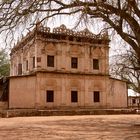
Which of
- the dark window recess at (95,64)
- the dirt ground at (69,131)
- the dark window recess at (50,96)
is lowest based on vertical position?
the dirt ground at (69,131)

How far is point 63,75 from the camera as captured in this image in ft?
116

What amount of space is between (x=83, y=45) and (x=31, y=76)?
712 cm

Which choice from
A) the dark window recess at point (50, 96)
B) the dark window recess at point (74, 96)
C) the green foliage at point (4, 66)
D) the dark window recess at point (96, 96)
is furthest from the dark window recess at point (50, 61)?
the green foliage at point (4, 66)

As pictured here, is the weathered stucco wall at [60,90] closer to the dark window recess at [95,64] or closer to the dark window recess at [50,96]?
the dark window recess at [50,96]

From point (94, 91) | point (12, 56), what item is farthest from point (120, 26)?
point (12, 56)

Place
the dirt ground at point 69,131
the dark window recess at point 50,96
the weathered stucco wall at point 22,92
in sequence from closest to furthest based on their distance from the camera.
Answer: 1. the dirt ground at point 69,131
2. the weathered stucco wall at point 22,92
3. the dark window recess at point 50,96

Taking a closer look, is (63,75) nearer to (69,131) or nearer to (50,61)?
(50,61)

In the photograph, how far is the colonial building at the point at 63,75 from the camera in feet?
111

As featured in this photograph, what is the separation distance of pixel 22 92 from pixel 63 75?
4712mm

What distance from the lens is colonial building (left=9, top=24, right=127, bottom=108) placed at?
1335 inches

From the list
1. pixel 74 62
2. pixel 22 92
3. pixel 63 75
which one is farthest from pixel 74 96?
pixel 22 92

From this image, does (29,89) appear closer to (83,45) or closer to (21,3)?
(83,45)

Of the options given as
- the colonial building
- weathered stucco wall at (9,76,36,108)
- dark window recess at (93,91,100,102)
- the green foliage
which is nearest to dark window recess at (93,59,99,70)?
the colonial building

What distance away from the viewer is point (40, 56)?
34500 mm
